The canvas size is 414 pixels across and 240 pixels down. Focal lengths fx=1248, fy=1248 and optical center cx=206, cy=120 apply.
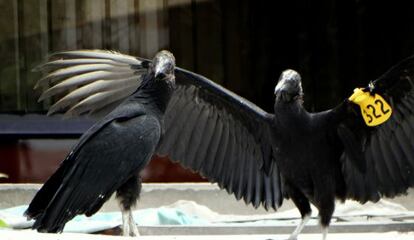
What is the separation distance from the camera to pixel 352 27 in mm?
8414

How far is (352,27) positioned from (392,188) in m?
3.00

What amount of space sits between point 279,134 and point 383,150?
0.62 m

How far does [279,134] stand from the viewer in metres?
5.16

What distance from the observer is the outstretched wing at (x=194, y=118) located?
5.88 m

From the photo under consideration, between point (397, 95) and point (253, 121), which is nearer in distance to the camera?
point (397, 95)

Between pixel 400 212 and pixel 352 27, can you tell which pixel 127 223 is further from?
pixel 352 27

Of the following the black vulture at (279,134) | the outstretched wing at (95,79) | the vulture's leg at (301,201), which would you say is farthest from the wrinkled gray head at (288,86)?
the outstretched wing at (95,79)

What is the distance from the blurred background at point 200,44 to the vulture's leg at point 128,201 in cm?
313

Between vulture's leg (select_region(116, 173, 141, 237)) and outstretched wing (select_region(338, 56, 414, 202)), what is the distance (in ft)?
3.02

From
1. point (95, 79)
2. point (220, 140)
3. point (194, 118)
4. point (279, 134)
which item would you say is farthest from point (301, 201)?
point (95, 79)

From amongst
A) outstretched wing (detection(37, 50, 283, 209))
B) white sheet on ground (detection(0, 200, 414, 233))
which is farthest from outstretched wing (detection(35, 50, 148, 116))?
white sheet on ground (detection(0, 200, 414, 233))

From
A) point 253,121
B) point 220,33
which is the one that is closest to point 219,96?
point 253,121

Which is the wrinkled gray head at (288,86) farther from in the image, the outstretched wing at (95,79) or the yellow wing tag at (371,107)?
the outstretched wing at (95,79)

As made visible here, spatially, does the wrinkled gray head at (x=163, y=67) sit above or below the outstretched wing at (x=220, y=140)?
above
